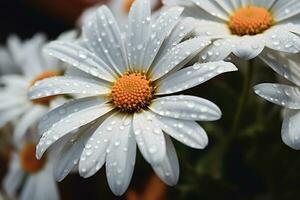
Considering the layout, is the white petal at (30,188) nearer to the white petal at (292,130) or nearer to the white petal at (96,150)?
the white petal at (96,150)

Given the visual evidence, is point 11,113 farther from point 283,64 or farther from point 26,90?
point 283,64

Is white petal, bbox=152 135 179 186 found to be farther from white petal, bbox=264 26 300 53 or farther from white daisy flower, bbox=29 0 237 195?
white petal, bbox=264 26 300 53

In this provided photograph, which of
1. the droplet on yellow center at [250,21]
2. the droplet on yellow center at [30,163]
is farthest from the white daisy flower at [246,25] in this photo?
the droplet on yellow center at [30,163]

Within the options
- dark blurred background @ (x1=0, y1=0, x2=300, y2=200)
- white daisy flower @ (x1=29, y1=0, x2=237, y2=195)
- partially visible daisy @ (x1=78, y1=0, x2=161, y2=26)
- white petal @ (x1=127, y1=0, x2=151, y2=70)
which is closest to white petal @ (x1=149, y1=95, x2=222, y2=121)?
white daisy flower @ (x1=29, y1=0, x2=237, y2=195)

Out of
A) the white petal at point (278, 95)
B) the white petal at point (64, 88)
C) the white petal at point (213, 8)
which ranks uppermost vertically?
the white petal at point (213, 8)

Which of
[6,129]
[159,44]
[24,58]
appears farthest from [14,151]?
[159,44]

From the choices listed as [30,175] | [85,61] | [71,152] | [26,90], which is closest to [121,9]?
[26,90]

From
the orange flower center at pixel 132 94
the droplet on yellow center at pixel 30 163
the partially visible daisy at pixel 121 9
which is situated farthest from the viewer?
the partially visible daisy at pixel 121 9
